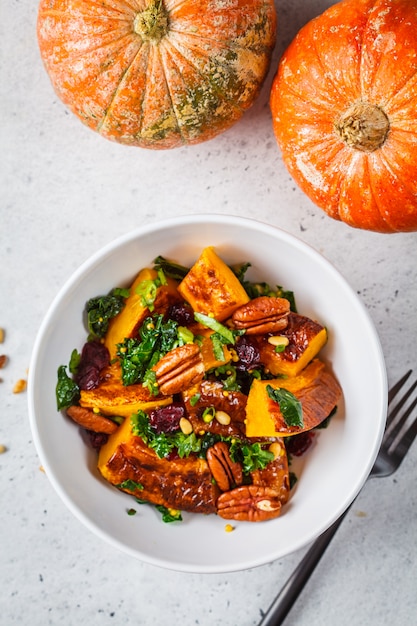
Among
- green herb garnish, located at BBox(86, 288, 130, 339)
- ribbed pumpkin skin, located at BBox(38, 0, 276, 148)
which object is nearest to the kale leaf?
green herb garnish, located at BBox(86, 288, 130, 339)

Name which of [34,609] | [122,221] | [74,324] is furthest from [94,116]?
[34,609]

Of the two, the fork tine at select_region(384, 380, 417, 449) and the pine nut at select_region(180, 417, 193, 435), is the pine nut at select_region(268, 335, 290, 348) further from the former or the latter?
the fork tine at select_region(384, 380, 417, 449)

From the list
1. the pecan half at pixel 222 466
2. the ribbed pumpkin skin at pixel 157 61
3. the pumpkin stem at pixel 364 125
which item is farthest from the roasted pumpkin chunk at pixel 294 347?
the ribbed pumpkin skin at pixel 157 61

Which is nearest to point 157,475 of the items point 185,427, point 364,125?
point 185,427

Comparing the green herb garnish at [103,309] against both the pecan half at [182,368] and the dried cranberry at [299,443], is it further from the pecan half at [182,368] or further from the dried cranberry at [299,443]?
the dried cranberry at [299,443]

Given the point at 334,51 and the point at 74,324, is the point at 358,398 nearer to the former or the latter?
the point at 74,324

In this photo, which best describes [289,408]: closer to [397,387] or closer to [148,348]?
[148,348]
